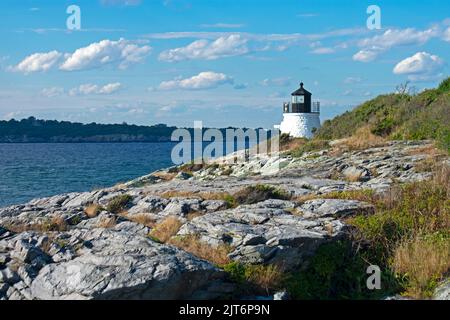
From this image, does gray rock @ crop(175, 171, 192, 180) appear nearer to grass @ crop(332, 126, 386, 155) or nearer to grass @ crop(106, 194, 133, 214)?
grass @ crop(332, 126, 386, 155)

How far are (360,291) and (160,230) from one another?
168 inches

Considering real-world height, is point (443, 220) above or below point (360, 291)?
above

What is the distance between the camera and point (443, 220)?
10.6 m

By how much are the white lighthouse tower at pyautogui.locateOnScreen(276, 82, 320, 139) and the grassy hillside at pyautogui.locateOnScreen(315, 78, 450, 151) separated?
16.1 feet

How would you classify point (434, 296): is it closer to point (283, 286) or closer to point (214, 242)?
point (283, 286)

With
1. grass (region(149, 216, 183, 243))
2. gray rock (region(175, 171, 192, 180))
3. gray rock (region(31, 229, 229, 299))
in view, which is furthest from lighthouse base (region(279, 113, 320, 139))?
gray rock (region(31, 229, 229, 299))

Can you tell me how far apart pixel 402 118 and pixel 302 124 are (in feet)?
56.8

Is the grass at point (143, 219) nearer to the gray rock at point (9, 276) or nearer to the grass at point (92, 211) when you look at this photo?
the grass at point (92, 211)

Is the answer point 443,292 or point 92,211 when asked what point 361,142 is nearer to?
point 92,211

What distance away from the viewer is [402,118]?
96.1ft

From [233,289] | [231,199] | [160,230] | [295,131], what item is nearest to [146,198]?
[231,199]

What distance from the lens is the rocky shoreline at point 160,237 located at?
8047 mm

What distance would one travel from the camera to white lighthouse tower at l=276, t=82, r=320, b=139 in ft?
151

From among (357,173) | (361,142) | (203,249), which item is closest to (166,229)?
(203,249)
